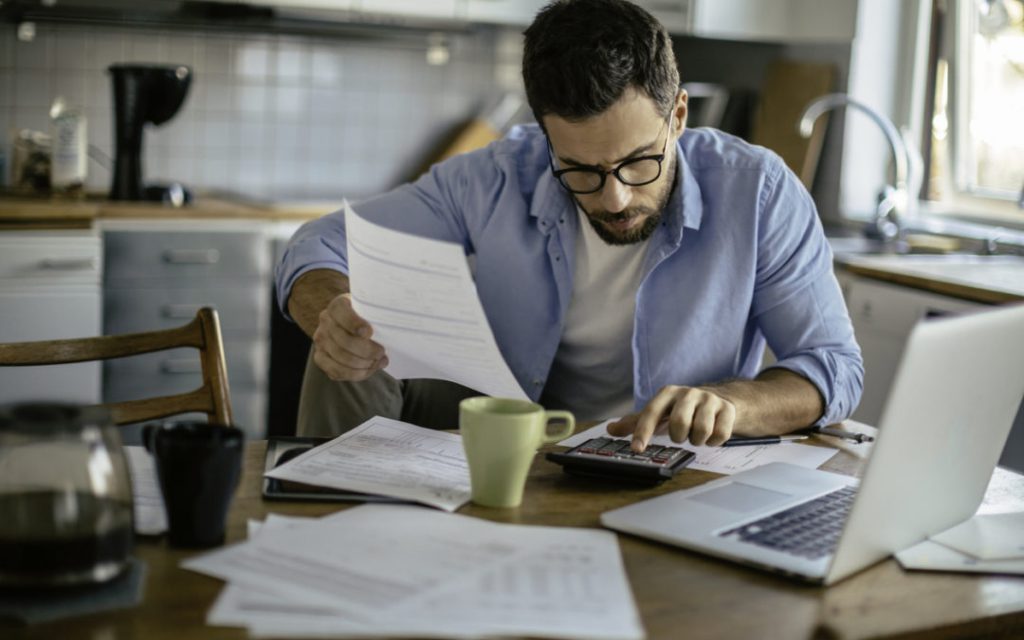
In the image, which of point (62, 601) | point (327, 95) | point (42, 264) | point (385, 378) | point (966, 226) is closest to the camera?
point (62, 601)

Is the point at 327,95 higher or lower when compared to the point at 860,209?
higher

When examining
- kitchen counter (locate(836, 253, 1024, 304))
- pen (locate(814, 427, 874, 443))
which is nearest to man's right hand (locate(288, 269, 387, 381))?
pen (locate(814, 427, 874, 443))

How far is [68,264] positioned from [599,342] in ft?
6.28

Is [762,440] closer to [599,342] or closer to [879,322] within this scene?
[599,342]

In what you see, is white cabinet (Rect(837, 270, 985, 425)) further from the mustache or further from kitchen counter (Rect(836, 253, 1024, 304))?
the mustache

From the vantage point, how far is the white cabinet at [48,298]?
316 cm

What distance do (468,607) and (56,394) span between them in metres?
2.66

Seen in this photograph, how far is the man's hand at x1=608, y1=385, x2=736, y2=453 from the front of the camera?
1320mm

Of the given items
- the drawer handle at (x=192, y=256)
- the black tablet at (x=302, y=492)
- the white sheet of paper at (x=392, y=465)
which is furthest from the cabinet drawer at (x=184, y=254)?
the black tablet at (x=302, y=492)

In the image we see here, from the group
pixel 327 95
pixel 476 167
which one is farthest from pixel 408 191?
pixel 327 95

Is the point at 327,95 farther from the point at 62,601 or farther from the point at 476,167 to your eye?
the point at 62,601

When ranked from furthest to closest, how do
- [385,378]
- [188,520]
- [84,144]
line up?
[84,144] < [385,378] < [188,520]

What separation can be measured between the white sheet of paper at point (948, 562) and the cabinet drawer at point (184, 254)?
265cm

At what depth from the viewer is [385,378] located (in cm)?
183
